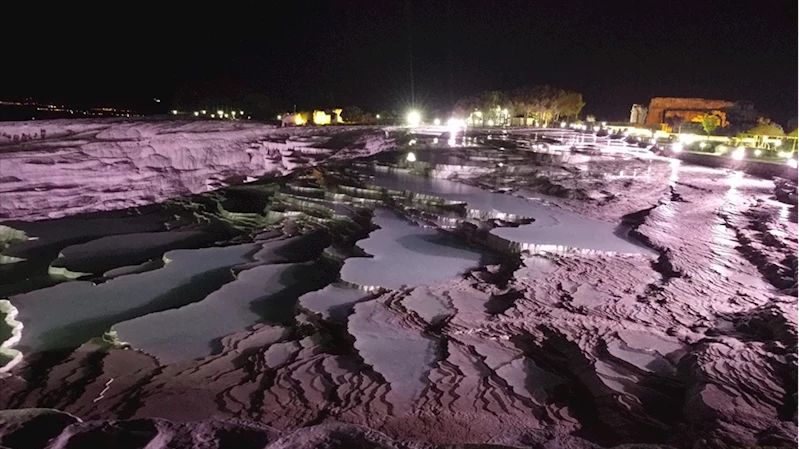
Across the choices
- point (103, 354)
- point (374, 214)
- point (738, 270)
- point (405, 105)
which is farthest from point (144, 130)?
point (405, 105)

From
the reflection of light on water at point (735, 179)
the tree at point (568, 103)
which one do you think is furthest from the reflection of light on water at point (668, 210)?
the tree at point (568, 103)

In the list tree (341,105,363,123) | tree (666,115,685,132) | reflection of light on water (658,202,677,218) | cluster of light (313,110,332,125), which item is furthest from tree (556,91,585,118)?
reflection of light on water (658,202,677,218)

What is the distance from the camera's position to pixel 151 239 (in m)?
9.26

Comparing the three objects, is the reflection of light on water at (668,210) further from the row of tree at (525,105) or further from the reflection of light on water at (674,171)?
the row of tree at (525,105)

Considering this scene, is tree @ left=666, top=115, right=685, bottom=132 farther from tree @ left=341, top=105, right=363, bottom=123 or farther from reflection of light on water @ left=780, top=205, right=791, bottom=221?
reflection of light on water @ left=780, top=205, right=791, bottom=221

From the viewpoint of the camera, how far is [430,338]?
4977 millimetres

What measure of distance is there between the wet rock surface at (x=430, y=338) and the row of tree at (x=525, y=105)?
4377 centimetres

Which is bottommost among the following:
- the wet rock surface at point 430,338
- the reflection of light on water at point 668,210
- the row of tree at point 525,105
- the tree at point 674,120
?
the wet rock surface at point 430,338

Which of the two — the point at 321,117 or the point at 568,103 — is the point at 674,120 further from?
the point at 321,117

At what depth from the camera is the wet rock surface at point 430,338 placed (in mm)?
3592

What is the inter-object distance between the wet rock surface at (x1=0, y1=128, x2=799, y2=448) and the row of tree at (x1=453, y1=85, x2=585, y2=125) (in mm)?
43775

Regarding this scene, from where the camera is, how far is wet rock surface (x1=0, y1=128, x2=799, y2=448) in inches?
141

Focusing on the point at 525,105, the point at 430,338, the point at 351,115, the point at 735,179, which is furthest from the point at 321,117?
the point at 430,338

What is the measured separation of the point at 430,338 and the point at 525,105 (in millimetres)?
49505
